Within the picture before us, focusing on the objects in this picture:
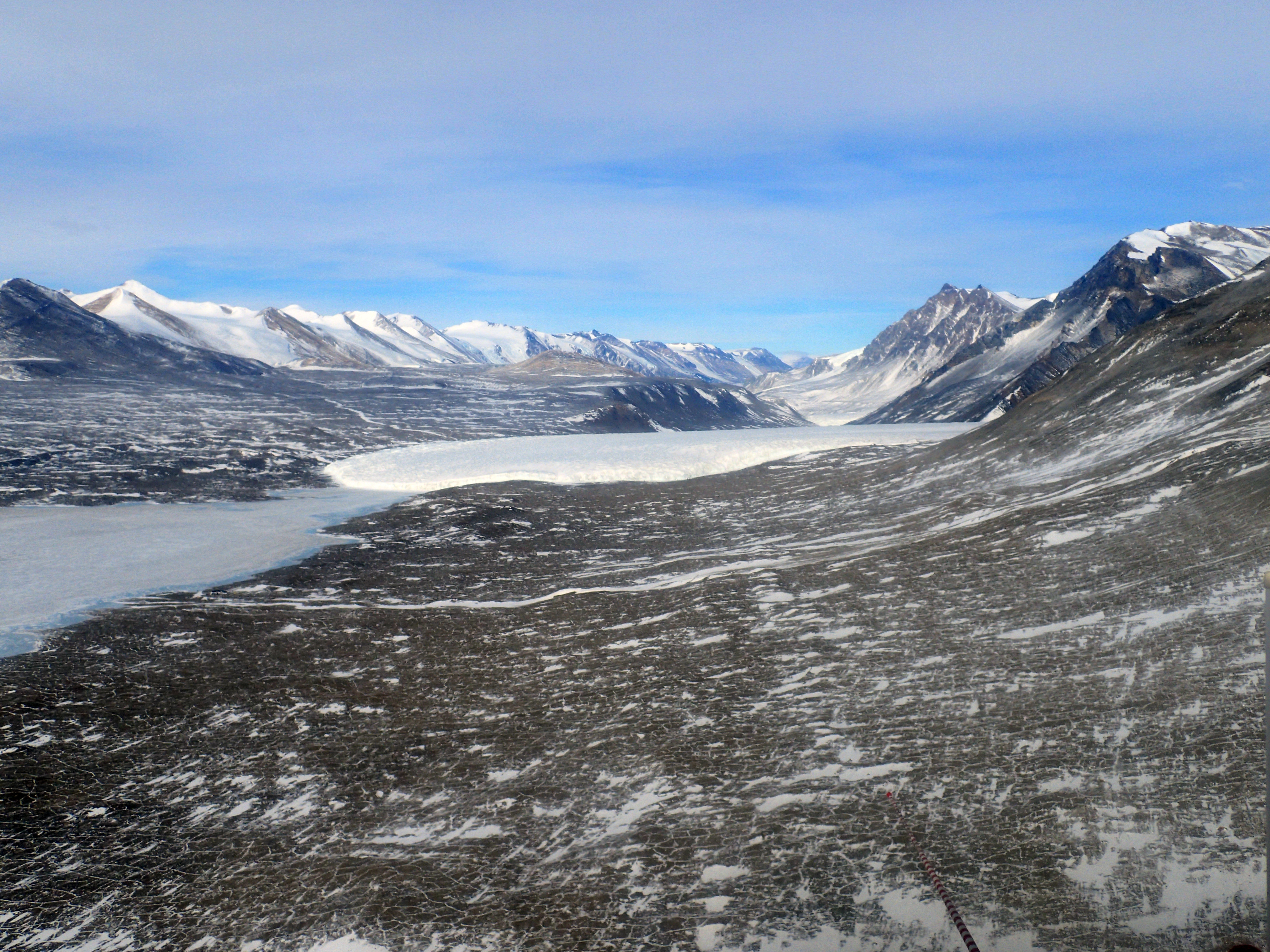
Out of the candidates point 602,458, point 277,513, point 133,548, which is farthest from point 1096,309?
point 133,548

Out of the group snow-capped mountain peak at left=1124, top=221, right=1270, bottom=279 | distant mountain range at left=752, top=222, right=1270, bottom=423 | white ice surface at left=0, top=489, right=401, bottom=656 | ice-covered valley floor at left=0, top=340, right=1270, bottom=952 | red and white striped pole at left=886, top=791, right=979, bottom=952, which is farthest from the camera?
snow-capped mountain peak at left=1124, top=221, right=1270, bottom=279

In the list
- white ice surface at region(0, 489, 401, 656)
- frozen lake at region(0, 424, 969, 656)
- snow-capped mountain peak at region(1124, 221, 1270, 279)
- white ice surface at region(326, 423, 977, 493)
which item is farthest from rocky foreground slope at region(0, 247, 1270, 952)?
snow-capped mountain peak at region(1124, 221, 1270, 279)

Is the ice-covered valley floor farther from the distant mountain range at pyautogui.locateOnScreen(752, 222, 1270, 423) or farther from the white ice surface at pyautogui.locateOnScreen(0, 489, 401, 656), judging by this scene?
the distant mountain range at pyautogui.locateOnScreen(752, 222, 1270, 423)

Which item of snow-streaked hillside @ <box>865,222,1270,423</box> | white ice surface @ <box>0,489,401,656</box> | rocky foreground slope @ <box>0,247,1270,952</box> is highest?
snow-streaked hillside @ <box>865,222,1270,423</box>

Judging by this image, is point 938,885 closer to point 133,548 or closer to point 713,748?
point 713,748

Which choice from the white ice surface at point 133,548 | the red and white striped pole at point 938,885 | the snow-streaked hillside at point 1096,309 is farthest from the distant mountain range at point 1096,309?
the red and white striped pole at point 938,885

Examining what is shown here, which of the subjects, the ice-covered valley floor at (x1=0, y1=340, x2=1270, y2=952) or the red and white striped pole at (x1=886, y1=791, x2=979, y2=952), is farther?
the ice-covered valley floor at (x1=0, y1=340, x2=1270, y2=952)

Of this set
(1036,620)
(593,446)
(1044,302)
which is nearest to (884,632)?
(1036,620)

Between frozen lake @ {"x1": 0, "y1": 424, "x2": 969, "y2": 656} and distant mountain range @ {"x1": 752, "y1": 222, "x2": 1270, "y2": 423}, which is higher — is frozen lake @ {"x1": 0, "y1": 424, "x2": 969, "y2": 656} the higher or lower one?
the lower one
